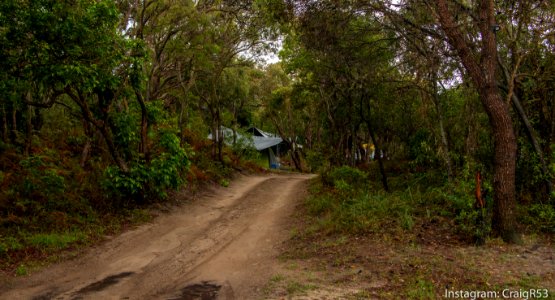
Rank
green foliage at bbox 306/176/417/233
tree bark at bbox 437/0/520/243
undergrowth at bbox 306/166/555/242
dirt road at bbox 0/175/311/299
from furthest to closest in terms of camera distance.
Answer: green foliage at bbox 306/176/417/233, undergrowth at bbox 306/166/555/242, tree bark at bbox 437/0/520/243, dirt road at bbox 0/175/311/299

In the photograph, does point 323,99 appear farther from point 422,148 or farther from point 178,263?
point 178,263

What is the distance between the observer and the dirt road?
→ 268 inches

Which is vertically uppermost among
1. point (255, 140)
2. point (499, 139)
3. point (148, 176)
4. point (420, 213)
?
point (255, 140)

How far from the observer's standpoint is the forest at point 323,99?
8.63m

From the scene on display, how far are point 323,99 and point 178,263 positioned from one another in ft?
45.5

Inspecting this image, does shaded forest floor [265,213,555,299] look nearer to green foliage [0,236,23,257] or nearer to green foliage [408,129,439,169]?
green foliage [0,236,23,257]

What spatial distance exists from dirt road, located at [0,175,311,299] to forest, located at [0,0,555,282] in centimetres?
86

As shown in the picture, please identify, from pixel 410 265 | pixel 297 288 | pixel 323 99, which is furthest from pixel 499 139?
pixel 323 99

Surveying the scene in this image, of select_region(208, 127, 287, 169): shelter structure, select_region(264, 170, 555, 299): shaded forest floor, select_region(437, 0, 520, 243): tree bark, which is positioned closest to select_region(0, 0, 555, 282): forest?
select_region(437, 0, 520, 243): tree bark

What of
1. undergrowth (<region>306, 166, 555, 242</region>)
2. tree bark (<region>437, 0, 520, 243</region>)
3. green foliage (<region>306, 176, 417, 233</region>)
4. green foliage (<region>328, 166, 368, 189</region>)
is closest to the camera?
tree bark (<region>437, 0, 520, 243</region>)

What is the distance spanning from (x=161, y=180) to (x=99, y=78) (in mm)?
4025

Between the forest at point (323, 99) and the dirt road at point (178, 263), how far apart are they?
2.81 ft

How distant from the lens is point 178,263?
8.51m

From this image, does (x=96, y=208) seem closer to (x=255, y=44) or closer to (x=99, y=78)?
(x=99, y=78)
